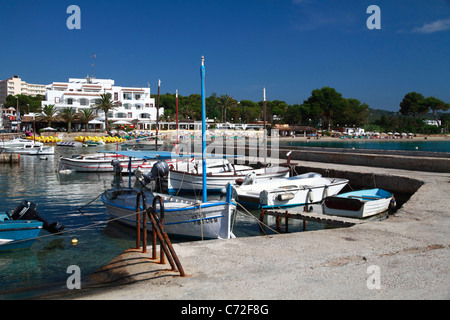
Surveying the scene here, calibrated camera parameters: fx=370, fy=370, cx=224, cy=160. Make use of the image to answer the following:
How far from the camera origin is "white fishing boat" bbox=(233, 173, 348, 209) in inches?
649

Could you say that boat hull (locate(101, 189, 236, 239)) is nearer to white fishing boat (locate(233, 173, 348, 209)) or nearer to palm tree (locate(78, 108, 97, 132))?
white fishing boat (locate(233, 173, 348, 209))

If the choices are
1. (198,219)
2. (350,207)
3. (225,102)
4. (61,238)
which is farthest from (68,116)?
(350,207)

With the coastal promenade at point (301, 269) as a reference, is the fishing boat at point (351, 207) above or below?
below

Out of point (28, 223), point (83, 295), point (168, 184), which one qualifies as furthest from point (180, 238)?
point (168, 184)

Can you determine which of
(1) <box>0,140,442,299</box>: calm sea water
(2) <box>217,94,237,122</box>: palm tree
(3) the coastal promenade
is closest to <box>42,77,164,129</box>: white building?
(2) <box>217,94,237,122</box>: palm tree

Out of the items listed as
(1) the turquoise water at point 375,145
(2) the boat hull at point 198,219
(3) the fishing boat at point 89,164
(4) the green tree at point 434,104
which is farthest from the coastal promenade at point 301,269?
(4) the green tree at point 434,104

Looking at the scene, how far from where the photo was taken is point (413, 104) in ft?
455

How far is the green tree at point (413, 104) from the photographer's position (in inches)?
5438

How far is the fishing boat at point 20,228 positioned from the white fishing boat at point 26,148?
36.6 metres

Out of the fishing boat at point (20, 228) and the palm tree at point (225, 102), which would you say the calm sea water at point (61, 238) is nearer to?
the fishing boat at point (20, 228)

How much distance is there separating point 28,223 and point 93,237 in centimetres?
243

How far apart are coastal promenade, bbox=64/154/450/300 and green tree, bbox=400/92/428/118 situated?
146 m

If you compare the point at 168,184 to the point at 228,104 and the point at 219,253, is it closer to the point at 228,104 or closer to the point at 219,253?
the point at 219,253

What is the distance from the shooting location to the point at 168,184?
2248 cm
